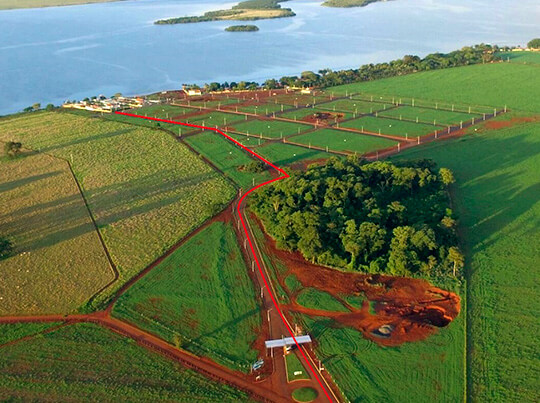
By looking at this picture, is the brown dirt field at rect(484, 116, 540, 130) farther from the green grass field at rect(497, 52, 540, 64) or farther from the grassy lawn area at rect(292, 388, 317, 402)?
the grassy lawn area at rect(292, 388, 317, 402)

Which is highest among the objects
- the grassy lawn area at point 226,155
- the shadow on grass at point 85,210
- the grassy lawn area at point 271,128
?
the grassy lawn area at point 271,128

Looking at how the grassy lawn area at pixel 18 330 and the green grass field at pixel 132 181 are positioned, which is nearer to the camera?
the grassy lawn area at pixel 18 330

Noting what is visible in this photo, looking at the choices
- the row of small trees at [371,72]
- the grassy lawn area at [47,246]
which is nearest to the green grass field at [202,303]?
the grassy lawn area at [47,246]

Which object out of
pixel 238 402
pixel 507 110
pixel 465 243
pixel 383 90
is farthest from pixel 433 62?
pixel 238 402

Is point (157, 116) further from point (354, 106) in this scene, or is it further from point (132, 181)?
point (354, 106)

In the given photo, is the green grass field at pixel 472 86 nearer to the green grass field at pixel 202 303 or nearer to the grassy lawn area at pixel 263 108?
the grassy lawn area at pixel 263 108

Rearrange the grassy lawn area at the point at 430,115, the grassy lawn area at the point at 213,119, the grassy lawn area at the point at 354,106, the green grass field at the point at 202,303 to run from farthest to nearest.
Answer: the grassy lawn area at the point at 354,106 → the grassy lawn area at the point at 213,119 → the grassy lawn area at the point at 430,115 → the green grass field at the point at 202,303

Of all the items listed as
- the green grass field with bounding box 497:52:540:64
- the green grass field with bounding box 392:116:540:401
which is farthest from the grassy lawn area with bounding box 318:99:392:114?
the green grass field with bounding box 497:52:540:64

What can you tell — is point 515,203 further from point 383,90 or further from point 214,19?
point 214,19
